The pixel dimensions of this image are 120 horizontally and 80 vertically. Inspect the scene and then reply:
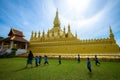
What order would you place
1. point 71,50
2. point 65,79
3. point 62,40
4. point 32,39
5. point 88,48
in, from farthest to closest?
point 32,39, point 62,40, point 71,50, point 88,48, point 65,79

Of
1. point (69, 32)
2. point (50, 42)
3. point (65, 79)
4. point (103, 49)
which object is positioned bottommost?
point (65, 79)

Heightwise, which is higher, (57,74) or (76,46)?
(76,46)

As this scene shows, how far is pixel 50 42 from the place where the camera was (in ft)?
112

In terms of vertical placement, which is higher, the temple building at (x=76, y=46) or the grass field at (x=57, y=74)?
the temple building at (x=76, y=46)

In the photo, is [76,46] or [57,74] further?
[76,46]

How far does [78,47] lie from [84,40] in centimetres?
281

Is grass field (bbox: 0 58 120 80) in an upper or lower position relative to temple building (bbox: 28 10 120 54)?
lower

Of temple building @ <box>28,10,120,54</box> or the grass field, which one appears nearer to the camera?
the grass field

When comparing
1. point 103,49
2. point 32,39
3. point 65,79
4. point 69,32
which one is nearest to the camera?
point 65,79

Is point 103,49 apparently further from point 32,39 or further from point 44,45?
point 32,39

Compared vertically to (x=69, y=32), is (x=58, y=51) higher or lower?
lower

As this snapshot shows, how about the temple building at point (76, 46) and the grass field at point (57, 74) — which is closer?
the grass field at point (57, 74)

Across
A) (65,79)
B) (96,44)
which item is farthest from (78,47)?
(65,79)

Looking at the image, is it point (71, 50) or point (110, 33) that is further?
point (71, 50)
